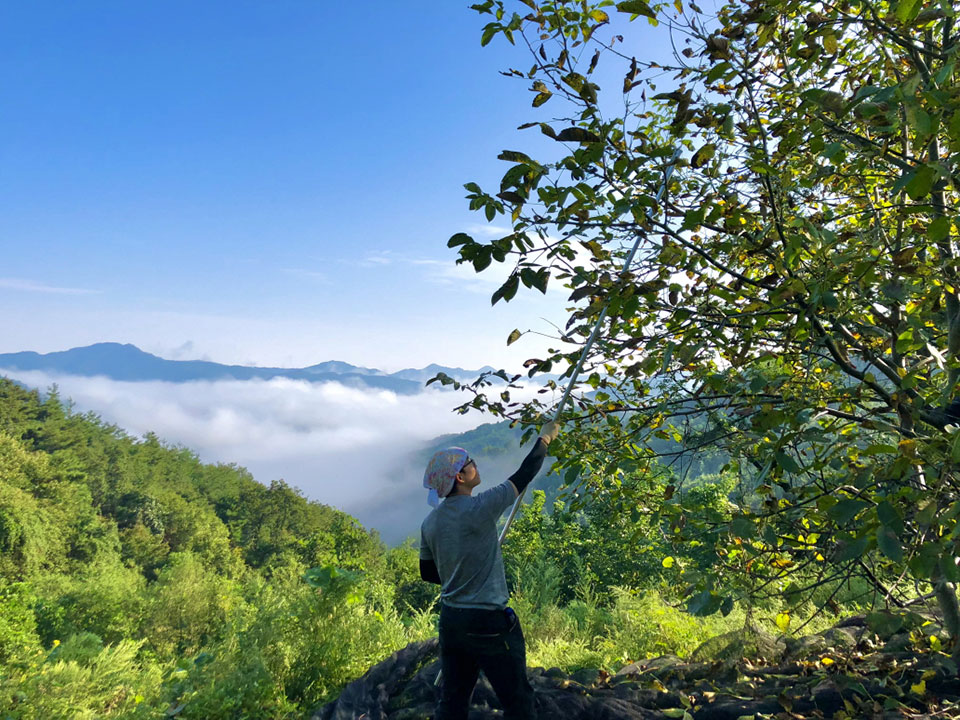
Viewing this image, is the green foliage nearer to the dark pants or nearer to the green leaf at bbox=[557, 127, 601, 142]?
the dark pants

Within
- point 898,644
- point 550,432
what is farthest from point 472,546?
point 898,644

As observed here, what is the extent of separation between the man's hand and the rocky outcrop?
1.69m

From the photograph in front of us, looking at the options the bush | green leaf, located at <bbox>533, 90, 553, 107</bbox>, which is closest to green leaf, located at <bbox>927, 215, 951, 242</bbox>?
green leaf, located at <bbox>533, 90, 553, 107</bbox>

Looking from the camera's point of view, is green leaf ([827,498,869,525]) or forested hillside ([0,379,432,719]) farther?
forested hillside ([0,379,432,719])

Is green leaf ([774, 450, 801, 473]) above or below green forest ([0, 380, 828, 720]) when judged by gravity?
above

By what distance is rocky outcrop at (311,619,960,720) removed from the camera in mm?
3270

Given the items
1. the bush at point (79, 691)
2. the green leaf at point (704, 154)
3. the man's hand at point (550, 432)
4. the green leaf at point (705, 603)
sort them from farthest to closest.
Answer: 1. the bush at point (79, 691)
2. the man's hand at point (550, 432)
3. the green leaf at point (704, 154)
4. the green leaf at point (705, 603)

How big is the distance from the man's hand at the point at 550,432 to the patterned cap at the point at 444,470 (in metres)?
0.43

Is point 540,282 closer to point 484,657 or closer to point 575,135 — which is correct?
point 575,135

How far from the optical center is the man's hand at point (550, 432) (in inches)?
122

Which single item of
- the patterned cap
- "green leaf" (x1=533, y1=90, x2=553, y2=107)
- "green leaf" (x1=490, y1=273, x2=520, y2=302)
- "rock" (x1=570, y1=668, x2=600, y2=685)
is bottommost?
"rock" (x1=570, y1=668, x2=600, y2=685)

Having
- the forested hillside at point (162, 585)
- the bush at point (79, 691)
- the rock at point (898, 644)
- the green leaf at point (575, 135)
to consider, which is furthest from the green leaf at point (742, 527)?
the bush at point (79, 691)

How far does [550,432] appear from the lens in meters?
3.12

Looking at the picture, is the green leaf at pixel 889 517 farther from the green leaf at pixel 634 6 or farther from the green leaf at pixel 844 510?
the green leaf at pixel 634 6
